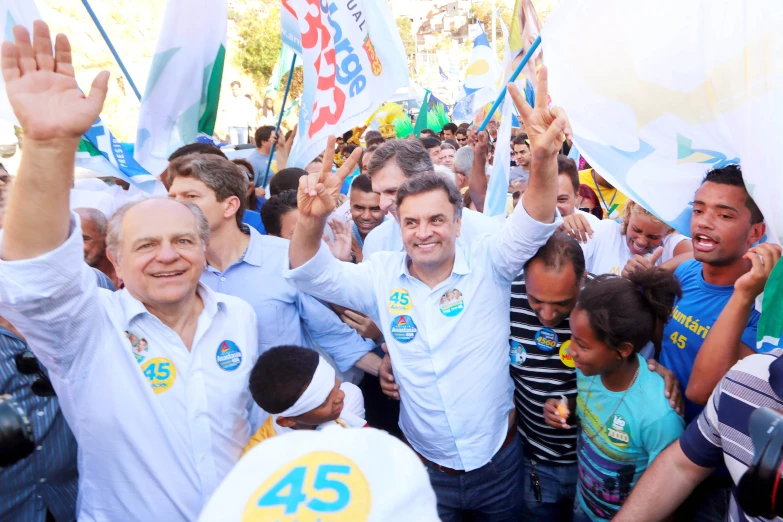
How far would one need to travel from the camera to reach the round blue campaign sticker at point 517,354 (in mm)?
2309

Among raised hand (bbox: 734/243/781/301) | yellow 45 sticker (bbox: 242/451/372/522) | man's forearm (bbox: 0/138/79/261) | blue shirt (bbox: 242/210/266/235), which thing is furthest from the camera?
blue shirt (bbox: 242/210/266/235)

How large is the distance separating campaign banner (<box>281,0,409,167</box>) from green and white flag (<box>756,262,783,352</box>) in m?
2.41

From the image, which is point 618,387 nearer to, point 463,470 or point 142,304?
point 463,470

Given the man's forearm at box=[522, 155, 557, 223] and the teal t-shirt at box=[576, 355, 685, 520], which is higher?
the man's forearm at box=[522, 155, 557, 223]

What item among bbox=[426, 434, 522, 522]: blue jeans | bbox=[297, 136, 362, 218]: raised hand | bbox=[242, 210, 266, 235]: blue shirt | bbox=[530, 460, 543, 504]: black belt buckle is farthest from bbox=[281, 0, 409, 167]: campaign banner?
bbox=[530, 460, 543, 504]: black belt buckle

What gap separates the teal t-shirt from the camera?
1.92m

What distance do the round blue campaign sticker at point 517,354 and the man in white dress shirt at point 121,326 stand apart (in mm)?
1089

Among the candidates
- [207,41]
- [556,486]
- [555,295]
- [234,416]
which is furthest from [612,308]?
[207,41]

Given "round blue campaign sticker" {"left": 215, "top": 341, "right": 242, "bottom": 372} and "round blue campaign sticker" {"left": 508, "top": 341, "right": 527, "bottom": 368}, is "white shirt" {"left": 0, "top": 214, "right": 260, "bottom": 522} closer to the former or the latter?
"round blue campaign sticker" {"left": 215, "top": 341, "right": 242, "bottom": 372}

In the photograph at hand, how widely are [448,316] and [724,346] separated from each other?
99 cm

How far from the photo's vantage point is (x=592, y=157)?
2.21 meters

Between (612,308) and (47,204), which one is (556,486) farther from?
→ (47,204)

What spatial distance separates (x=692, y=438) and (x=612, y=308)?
1.67 ft

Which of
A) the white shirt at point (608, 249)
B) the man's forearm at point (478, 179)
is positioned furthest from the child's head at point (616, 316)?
the man's forearm at point (478, 179)
